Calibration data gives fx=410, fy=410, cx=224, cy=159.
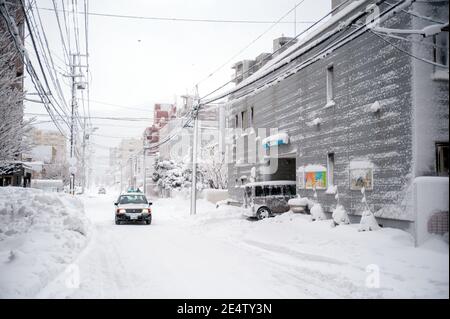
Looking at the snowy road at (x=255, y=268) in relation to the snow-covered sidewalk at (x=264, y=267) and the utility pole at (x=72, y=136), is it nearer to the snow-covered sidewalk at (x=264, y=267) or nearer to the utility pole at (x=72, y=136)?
the snow-covered sidewalk at (x=264, y=267)

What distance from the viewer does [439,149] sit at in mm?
12672

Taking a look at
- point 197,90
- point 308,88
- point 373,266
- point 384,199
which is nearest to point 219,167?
point 197,90

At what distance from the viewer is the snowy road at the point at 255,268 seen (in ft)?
22.9

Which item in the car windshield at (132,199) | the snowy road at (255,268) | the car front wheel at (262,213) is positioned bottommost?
the snowy road at (255,268)

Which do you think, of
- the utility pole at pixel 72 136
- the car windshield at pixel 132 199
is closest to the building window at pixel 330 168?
the car windshield at pixel 132 199

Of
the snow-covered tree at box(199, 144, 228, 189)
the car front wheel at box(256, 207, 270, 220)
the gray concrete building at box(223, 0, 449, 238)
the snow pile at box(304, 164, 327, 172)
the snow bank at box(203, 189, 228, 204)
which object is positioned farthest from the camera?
the snow-covered tree at box(199, 144, 228, 189)

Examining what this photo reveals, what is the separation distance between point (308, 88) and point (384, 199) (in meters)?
8.29

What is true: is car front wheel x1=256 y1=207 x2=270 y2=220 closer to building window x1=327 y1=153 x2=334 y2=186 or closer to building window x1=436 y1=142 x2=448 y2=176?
building window x1=327 y1=153 x2=334 y2=186

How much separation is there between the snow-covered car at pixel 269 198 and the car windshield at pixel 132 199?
19.5 ft

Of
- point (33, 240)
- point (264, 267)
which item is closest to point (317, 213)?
point (264, 267)

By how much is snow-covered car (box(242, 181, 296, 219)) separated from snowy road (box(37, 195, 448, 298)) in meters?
5.79

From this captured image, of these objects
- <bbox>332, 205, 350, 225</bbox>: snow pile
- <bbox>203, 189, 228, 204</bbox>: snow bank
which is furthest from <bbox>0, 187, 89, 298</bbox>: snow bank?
<bbox>203, 189, 228, 204</bbox>: snow bank

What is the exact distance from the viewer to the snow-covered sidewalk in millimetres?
6969
